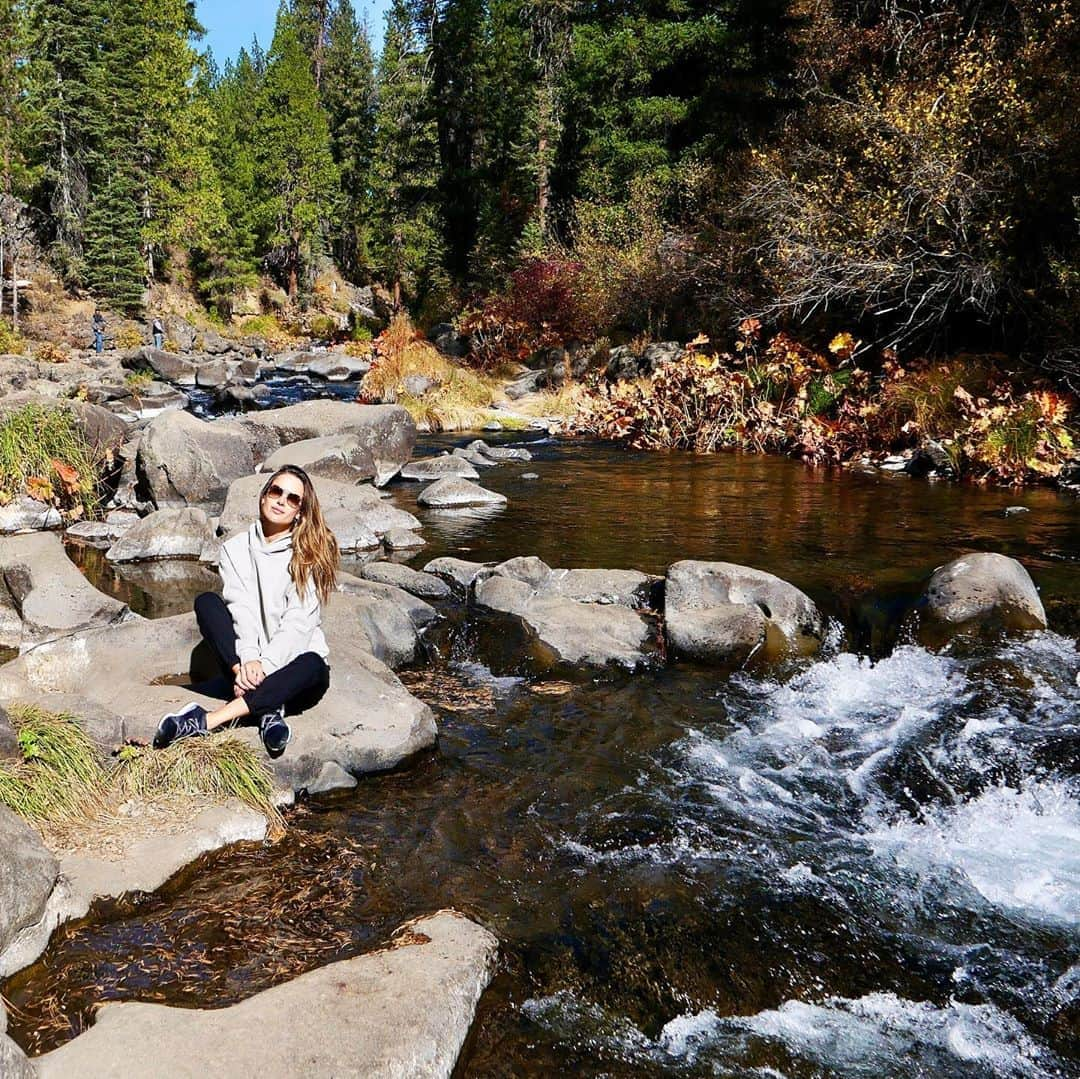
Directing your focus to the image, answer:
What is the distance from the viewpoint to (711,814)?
4621 mm

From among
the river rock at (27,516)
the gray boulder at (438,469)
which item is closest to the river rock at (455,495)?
the gray boulder at (438,469)

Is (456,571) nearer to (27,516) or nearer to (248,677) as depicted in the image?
(248,677)

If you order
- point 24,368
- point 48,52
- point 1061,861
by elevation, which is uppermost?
point 48,52

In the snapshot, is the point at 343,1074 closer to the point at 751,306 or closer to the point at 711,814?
the point at 711,814

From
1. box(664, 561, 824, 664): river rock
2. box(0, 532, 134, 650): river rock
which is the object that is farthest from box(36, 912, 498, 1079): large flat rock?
box(0, 532, 134, 650): river rock

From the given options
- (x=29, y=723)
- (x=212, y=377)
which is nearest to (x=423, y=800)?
(x=29, y=723)

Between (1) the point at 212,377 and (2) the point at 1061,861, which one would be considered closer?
(2) the point at 1061,861

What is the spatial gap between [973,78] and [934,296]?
315cm

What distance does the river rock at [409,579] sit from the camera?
25.7 feet

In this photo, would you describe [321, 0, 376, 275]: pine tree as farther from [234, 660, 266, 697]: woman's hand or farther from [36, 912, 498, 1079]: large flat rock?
[36, 912, 498, 1079]: large flat rock

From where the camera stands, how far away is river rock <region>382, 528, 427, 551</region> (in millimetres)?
9625

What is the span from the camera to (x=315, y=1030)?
9.33 ft

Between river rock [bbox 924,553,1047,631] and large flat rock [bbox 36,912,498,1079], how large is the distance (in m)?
4.95

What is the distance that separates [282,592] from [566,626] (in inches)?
95.3
